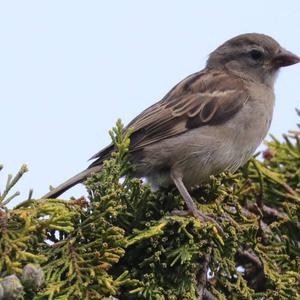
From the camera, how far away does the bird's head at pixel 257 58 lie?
203 inches

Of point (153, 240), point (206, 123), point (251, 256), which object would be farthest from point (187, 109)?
point (153, 240)

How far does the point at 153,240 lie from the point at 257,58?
2553 millimetres

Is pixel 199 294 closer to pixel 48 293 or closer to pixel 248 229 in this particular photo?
pixel 248 229

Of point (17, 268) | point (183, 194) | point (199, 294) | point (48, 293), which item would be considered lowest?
point (199, 294)

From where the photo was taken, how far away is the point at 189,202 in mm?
3705

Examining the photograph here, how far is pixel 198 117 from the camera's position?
4.68 meters

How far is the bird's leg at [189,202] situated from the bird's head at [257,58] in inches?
50.8

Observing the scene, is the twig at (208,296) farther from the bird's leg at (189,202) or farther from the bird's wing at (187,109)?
the bird's wing at (187,109)

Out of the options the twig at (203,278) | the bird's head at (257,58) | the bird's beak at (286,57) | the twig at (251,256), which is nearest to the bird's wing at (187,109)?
the bird's head at (257,58)

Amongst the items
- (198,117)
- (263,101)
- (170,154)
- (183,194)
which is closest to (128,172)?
(183,194)

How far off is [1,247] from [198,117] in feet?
7.90

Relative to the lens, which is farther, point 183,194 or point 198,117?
point 198,117

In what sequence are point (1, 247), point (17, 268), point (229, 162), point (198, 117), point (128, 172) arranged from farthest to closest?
1. point (198, 117)
2. point (229, 162)
3. point (128, 172)
4. point (1, 247)
5. point (17, 268)

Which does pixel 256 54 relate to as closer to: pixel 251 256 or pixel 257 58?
pixel 257 58
